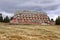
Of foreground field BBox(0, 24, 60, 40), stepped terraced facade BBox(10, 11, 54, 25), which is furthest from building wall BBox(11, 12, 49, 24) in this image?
foreground field BBox(0, 24, 60, 40)

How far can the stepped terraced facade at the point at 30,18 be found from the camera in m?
59.5

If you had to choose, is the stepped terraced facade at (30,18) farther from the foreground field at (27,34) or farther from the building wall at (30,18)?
the foreground field at (27,34)

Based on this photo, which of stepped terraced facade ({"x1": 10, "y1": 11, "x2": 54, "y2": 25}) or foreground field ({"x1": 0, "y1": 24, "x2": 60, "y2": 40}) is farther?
stepped terraced facade ({"x1": 10, "y1": 11, "x2": 54, "y2": 25})

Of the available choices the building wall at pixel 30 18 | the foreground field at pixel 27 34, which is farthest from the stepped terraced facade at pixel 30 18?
the foreground field at pixel 27 34

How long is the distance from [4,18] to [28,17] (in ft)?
78.6

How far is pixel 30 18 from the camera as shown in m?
61.1

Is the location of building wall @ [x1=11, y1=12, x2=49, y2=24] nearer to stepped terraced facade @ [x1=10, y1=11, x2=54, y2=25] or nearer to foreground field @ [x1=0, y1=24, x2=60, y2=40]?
stepped terraced facade @ [x1=10, y1=11, x2=54, y2=25]

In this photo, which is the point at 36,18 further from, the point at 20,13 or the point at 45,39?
the point at 45,39

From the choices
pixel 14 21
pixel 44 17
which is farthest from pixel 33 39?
pixel 44 17

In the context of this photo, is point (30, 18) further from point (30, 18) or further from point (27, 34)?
point (27, 34)

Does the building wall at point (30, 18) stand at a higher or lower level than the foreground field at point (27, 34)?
higher

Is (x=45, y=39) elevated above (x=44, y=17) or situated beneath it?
situated beneath

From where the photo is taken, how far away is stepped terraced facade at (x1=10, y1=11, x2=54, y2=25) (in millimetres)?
59531

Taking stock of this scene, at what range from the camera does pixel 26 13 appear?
6253cm
